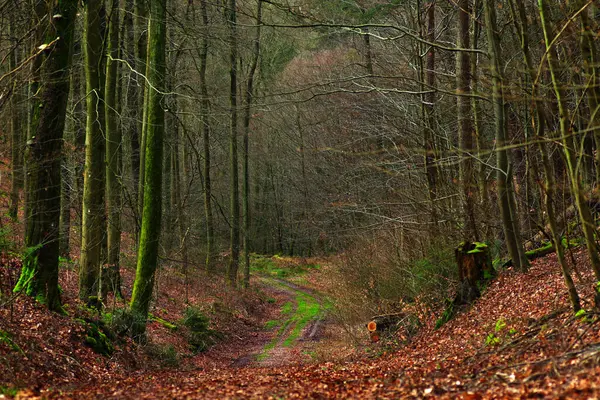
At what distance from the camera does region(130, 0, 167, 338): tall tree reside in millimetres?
12742

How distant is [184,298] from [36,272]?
1059cm

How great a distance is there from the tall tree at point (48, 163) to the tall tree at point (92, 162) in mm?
2877

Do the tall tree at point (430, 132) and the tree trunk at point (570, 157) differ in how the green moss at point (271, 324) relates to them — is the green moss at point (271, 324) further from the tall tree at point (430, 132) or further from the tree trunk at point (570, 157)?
the tree trunk at point (570, 157)

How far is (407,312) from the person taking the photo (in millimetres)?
13680

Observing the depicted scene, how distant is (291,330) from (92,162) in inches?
378

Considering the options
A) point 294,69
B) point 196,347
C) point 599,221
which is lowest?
point 196,347

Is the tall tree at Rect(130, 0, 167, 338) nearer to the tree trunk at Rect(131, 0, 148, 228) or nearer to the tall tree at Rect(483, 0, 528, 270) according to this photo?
the tree trunk at Rect(131, 0, 148, 228)

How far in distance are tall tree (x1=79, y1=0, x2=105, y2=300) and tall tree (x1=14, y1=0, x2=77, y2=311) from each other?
2877 mm

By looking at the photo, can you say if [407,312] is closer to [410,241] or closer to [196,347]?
[410,241]

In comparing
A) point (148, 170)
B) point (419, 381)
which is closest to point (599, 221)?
point (419, 381)

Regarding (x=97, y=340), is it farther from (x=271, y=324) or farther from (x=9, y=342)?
(x=271, y=324)

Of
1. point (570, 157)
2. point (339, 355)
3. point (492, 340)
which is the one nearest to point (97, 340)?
point (339, 355)

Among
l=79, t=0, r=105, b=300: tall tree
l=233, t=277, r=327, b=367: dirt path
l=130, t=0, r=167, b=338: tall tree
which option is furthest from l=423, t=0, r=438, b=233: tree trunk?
l=79, t=0, r=105, b=300: tall tree

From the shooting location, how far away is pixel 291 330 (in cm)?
2033
